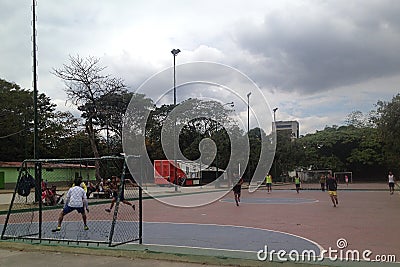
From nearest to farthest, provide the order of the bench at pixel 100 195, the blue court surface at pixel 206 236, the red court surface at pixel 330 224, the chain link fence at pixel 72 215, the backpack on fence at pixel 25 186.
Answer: the blue court surface at pixel 206 236 < the red court surface at pixel 330 224 < the chain link fence at pixel 72 215 < the backpack on fence at pixel 25 186 < the bench at pixel 100 195

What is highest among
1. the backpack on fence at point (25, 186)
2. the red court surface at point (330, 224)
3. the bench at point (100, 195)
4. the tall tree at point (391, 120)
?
the tall tree at point (391, 120)

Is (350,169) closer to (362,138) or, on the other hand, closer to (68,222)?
(362,138)

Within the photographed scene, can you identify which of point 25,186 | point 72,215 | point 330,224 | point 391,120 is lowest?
point 72,215

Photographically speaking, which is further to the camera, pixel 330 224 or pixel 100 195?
pixel 100 195

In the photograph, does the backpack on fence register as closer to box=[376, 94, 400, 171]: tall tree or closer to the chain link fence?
the chain link fence

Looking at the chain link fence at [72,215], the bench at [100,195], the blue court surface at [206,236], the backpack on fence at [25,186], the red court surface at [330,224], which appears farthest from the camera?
the bench at [100,195]

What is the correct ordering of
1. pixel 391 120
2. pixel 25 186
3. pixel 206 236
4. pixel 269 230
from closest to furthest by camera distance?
pixel 206 236 < pixel 269 230 < pixel 25 186 < pixel 391 120

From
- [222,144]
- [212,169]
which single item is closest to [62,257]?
[222,144]

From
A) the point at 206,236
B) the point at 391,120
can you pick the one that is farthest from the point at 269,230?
the point at 391,120

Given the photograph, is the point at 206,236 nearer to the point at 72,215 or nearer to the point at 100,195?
the point at 72,215

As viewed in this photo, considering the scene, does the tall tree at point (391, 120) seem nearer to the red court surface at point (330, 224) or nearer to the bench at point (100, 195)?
the red court surface at point (330, 224)

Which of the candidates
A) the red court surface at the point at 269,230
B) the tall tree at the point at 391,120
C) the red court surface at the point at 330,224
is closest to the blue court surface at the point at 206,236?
the red court surface at the point at 269,230

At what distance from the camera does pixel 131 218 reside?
16922 millimetres

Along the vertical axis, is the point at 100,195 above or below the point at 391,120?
below
